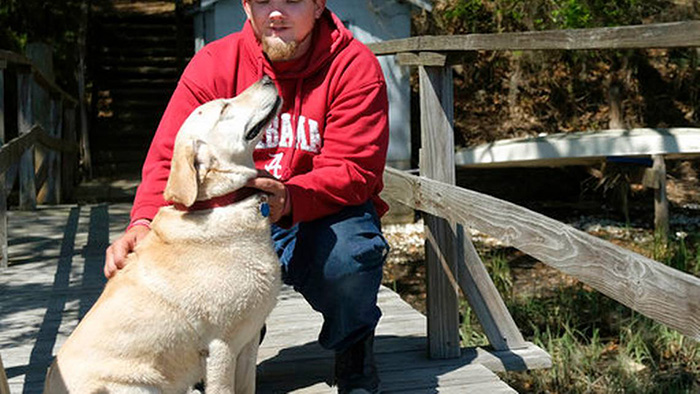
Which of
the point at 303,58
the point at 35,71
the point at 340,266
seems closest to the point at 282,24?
the point at 303,58

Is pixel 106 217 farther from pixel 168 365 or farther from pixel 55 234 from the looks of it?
pixel 168 365

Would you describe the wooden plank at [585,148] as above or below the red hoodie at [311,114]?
below

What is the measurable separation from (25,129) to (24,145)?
2017 mm

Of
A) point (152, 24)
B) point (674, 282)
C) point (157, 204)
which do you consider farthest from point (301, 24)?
point (152, 24)

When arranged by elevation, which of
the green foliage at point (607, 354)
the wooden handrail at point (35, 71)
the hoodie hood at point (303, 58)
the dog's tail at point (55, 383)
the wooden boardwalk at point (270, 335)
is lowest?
Result: the green foliage at point (607, 354)

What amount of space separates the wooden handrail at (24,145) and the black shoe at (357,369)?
2.85 meters

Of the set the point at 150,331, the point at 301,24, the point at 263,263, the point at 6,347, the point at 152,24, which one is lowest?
the point at 6,347

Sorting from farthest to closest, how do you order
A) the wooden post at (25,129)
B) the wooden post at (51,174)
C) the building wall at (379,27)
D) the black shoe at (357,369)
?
1. the building wall at (379,27)
2. the wooden post at (51,174)
3. the wooden post at (25,129)
4. the black shoe at (357,369)

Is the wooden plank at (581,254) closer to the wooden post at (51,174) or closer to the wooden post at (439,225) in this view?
the wooden post at (439,225)

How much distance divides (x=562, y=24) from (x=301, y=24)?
7.54 meters

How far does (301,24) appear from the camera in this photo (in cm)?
323

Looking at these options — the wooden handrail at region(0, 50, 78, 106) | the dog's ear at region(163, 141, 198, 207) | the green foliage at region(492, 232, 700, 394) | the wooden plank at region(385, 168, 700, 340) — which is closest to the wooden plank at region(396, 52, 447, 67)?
the wooden plank at region(385, 168, 700, 340)

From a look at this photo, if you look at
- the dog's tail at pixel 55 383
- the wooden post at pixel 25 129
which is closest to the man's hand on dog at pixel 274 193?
the dog's tail at pixel 55 383

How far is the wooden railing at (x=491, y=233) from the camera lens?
216 centimetres
